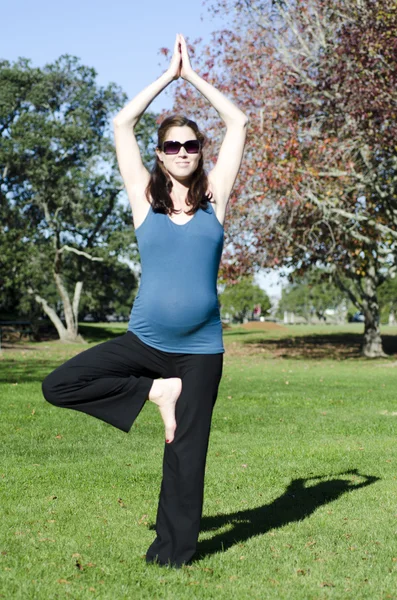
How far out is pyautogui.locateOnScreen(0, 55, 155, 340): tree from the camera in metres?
41.4

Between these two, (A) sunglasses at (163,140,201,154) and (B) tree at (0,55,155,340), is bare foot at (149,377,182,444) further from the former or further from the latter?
(B) tree at (0,55,155,340)

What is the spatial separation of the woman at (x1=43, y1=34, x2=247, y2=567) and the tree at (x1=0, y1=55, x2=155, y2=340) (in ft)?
119

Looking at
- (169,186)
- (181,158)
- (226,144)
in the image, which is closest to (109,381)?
(169,186)

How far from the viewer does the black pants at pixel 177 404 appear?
4.47 metres

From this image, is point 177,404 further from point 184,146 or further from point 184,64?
point 184,64

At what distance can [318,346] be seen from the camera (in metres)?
37.3

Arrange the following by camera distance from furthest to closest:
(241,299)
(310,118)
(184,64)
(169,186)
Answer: (241,299), (310,118), (184,64), (169,186)

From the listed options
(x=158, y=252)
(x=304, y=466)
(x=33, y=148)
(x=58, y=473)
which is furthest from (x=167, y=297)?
(x=33, y=148)

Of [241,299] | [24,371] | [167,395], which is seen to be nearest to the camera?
[167,395]

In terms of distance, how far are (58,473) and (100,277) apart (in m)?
39.5

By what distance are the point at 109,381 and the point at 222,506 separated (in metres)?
2.37

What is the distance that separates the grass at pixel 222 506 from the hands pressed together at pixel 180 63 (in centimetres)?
306

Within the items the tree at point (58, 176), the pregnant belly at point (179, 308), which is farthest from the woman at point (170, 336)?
the tree at point (58, 176)

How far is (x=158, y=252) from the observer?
443cm
